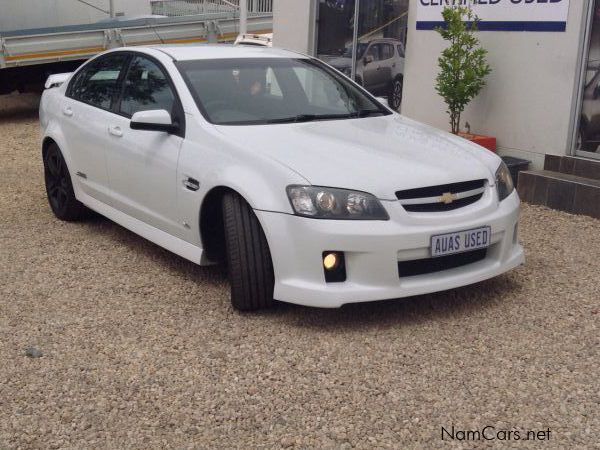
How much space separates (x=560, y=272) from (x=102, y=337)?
3.10 metres

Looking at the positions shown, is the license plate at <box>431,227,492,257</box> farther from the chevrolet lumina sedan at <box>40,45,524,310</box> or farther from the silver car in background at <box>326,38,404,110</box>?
the silver car in background at <box>326,38,404,110</box>

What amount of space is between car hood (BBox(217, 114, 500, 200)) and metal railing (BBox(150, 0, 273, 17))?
10839 mm

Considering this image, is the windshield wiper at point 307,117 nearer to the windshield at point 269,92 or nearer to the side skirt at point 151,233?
the windshield at point 269,92

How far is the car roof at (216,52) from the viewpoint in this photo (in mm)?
5750

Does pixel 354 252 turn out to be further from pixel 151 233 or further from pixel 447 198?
pixel 151 233

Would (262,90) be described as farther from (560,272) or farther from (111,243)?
(560,272)

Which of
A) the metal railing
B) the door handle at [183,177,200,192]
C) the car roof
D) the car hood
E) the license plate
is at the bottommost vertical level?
the license plate

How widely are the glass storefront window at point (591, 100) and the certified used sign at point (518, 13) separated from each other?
0.95 feet

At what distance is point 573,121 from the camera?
25.5ft

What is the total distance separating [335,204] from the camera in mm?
4320

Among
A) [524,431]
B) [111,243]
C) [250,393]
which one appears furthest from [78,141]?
[524,431]

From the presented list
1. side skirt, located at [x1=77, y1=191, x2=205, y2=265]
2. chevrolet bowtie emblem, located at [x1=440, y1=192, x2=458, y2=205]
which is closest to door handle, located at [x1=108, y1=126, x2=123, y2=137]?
side skirt, located at [x1=77, y1=191, x2=205, y2=265]

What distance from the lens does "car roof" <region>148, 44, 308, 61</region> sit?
575 centimetres

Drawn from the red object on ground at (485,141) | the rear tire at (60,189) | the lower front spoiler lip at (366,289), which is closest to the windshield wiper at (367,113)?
the lower front spoiler lip at (366,289)
